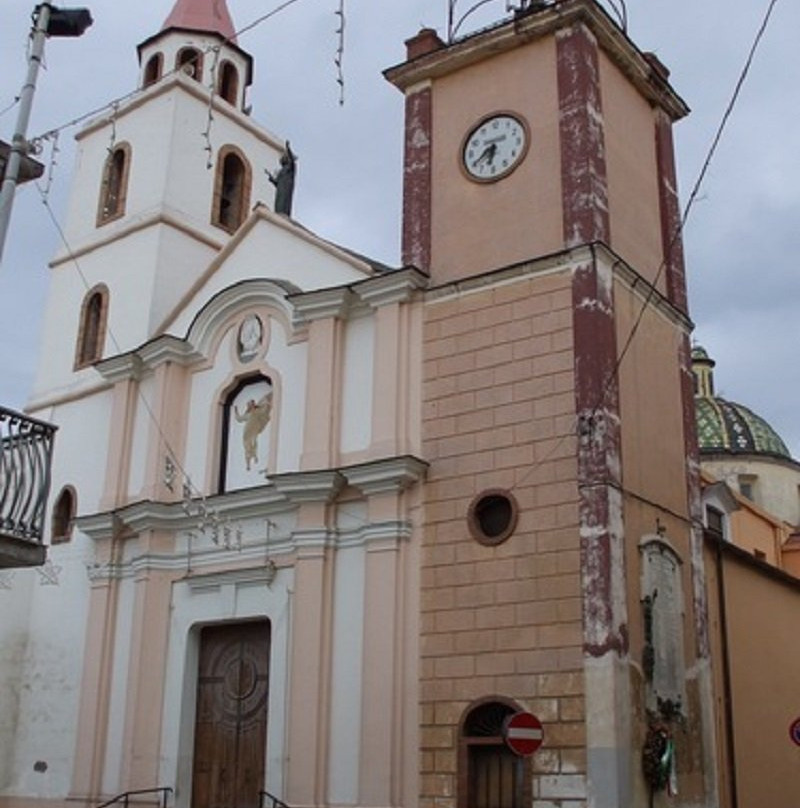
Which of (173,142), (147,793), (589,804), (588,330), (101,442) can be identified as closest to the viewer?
(589,804)

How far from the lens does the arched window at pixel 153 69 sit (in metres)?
24.8

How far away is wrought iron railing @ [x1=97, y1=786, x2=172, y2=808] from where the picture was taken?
17.8m

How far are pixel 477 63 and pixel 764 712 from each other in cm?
1105

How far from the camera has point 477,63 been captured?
1878 centimetres

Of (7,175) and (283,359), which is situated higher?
(283,359)

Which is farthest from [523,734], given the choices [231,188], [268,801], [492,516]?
[231,188]

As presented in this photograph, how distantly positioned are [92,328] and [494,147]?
9023 mm

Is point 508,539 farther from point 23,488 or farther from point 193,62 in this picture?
point 193,62

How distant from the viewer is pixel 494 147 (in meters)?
18.1

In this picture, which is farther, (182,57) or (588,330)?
(182,57)

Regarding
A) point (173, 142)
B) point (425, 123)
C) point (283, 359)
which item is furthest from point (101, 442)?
point (425, 123)

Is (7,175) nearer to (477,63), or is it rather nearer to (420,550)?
(420,550)

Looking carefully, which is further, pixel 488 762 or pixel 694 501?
pixel 694 501

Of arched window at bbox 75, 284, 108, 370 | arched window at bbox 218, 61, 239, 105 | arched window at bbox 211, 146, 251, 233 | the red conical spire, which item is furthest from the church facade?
the red conical spire
